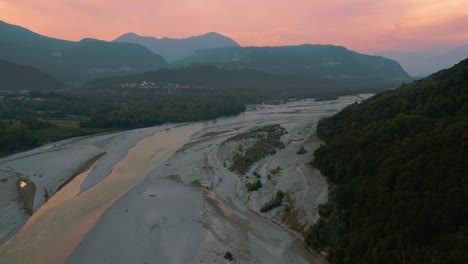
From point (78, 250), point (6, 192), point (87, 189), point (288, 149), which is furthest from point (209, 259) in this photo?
point (288, 149)

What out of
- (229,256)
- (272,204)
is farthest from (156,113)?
(229,256)

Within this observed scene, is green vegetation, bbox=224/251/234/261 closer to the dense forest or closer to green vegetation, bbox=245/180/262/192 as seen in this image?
the dense forest

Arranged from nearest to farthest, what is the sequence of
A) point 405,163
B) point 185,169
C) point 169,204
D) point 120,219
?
point 405,163
point 120,219
point 169,204
point 185,169

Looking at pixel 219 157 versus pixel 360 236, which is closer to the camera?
pixel 360 236

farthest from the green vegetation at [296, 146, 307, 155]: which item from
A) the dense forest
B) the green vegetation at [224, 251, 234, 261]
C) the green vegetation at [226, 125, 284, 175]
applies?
the green vegetation at [224, 251, 234, 261]

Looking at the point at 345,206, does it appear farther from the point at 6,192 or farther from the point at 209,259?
the point at 6,192
